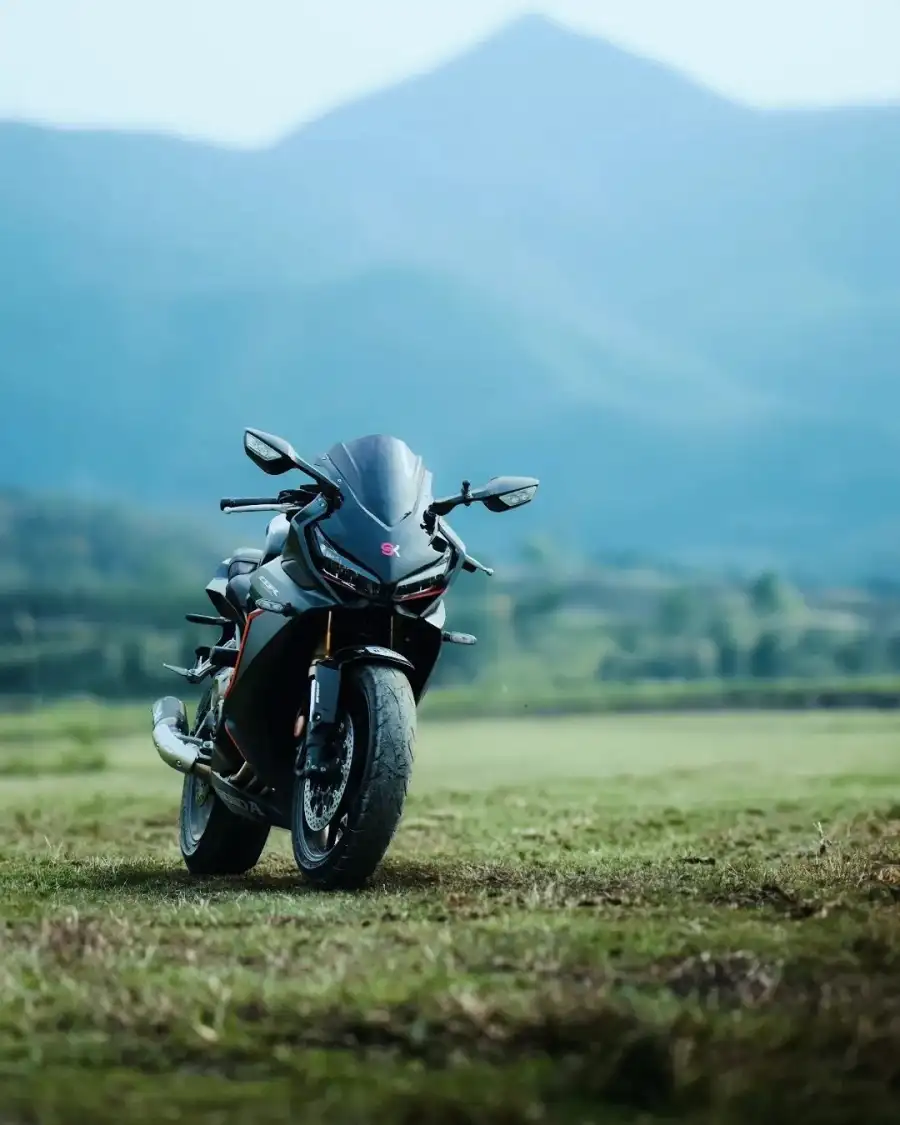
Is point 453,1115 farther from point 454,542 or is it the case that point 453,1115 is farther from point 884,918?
point 454,542

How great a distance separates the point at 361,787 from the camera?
5.14 m

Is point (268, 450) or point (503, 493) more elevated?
point (268, 450)

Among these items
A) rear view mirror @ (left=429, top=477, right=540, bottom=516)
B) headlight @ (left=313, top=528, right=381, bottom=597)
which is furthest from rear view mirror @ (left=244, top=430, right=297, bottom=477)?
rear view mirror @ (left=429, top=477, right=540, bottom=516)

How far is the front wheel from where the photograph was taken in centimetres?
Result: 513

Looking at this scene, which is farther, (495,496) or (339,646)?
A: (495,496)

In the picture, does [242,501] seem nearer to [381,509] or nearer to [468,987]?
[381,509]

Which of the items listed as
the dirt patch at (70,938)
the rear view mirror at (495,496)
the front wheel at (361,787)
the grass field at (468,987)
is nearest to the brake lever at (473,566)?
the rear view mirror at (495,496)

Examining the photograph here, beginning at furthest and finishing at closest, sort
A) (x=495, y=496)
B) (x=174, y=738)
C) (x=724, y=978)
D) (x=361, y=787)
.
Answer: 1. (x=174, y=738)
2. (x=495, y=496)
3. (x=361, y=787)
4. (x=724, y=978)

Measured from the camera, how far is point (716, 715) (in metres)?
21.5

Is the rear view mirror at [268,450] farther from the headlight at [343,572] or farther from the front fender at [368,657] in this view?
the front fender at [368,657]

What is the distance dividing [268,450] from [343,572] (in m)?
0.47

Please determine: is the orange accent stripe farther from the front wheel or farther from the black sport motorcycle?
the front wheel

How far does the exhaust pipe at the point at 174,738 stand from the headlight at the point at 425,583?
1.13 m

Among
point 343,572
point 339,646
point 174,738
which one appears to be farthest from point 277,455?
point 174,738
